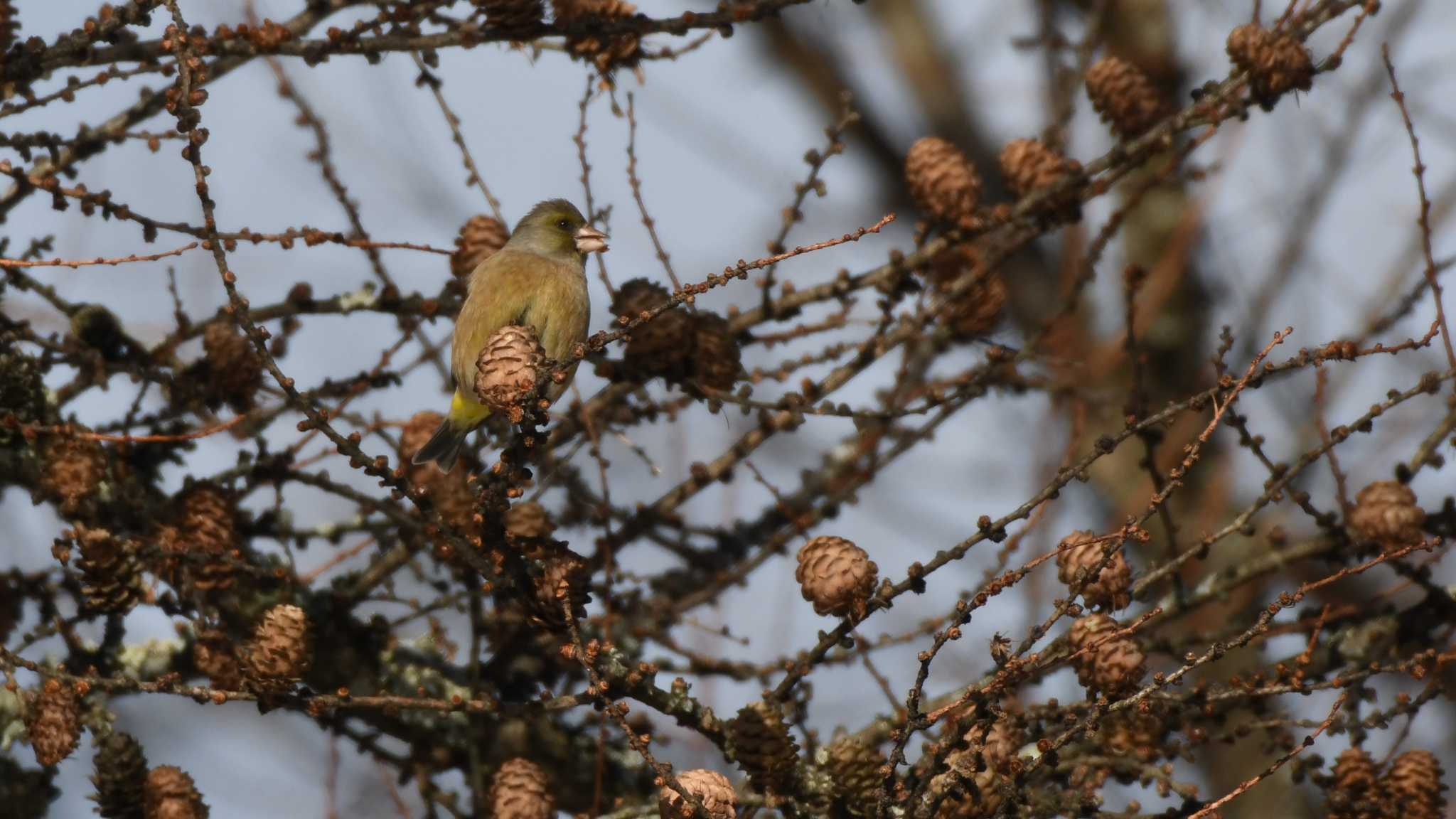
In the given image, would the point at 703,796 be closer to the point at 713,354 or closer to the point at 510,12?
the point at 713,354

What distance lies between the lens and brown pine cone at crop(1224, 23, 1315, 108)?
12.7ft

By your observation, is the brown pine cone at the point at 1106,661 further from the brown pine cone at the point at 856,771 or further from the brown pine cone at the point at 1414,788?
the brown pine cone at the point at 1414,788

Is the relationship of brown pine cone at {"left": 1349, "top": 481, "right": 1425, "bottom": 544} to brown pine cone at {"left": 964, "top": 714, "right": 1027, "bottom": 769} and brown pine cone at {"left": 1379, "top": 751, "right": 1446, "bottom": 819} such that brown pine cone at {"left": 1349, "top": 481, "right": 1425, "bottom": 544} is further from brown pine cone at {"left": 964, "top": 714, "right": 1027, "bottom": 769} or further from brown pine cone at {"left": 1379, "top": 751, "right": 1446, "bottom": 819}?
brown pine cone at {"left": 964, "top": 714, "right": 1027, "bottom": 769}

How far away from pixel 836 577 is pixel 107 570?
1.61 m

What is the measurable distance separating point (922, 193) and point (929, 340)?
0.51m

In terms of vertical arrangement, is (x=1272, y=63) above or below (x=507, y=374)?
above

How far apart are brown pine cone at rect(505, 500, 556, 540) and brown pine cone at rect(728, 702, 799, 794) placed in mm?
963

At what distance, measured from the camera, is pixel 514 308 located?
436cm

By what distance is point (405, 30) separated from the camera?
3703mm

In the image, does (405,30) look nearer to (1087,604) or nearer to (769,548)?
(769,548)

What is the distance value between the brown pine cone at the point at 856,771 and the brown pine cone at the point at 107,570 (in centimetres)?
160

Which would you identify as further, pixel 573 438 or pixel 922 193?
pixel 573 438

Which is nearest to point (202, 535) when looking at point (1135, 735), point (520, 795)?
point (520, 795)

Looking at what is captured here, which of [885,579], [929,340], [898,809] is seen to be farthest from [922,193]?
[898,809]
